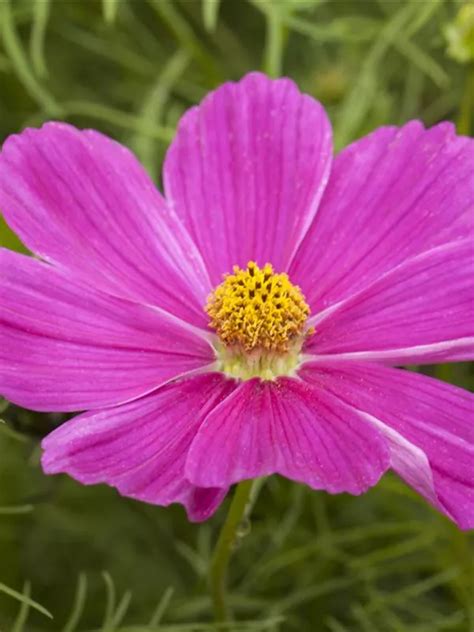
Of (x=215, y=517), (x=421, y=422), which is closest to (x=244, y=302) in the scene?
(x=421, y=422)

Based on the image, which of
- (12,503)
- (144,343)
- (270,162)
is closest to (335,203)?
(270,162)

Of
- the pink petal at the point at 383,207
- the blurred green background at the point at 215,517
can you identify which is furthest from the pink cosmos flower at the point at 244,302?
the blurred green background at the point at 215,517

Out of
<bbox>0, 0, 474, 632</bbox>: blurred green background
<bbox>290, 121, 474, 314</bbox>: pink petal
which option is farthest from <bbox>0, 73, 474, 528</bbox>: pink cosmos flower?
<bbox>0, 0, 474, 632</bbox>: blurred green background

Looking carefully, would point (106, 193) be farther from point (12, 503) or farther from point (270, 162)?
point (12, 503)

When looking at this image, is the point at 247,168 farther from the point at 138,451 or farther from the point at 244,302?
the point at 138,451

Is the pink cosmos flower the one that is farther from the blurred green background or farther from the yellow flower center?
the blurred green background

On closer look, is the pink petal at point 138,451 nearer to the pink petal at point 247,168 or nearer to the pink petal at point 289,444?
the pink petal at point 289,444
